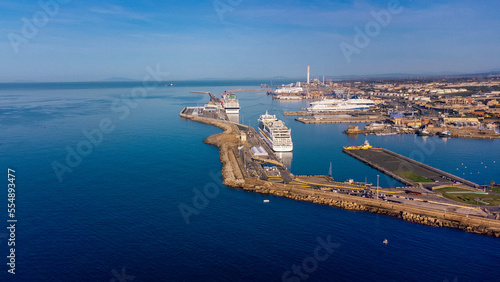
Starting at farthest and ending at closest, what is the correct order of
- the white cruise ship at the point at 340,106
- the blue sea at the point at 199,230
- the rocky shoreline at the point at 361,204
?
the white cruise ship at the point at 340,106 < the rocky shoreline at the point at 361,204 < the blue sea at the point at 199,230

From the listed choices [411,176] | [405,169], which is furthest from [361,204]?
[405,169]

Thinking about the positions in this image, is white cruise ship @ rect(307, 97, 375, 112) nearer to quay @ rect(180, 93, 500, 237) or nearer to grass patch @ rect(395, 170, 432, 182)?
quay @ rect(180, 93, 500, 237)

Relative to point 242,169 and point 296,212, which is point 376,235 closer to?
point 296,212

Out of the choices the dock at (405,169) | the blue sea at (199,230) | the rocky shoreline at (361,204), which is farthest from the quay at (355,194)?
the blue sea at (199,230)

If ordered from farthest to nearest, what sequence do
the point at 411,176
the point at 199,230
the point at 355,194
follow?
the point at 411,176
the point at 355,194
the point at 199,230

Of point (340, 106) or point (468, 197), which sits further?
point (340, 106)

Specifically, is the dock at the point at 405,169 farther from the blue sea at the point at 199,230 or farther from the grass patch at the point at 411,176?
the blue sea at the point at 199,230

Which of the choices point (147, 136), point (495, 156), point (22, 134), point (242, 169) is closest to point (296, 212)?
point (242, 169)

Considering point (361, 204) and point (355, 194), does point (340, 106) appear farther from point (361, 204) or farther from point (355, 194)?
point (361, 204)
